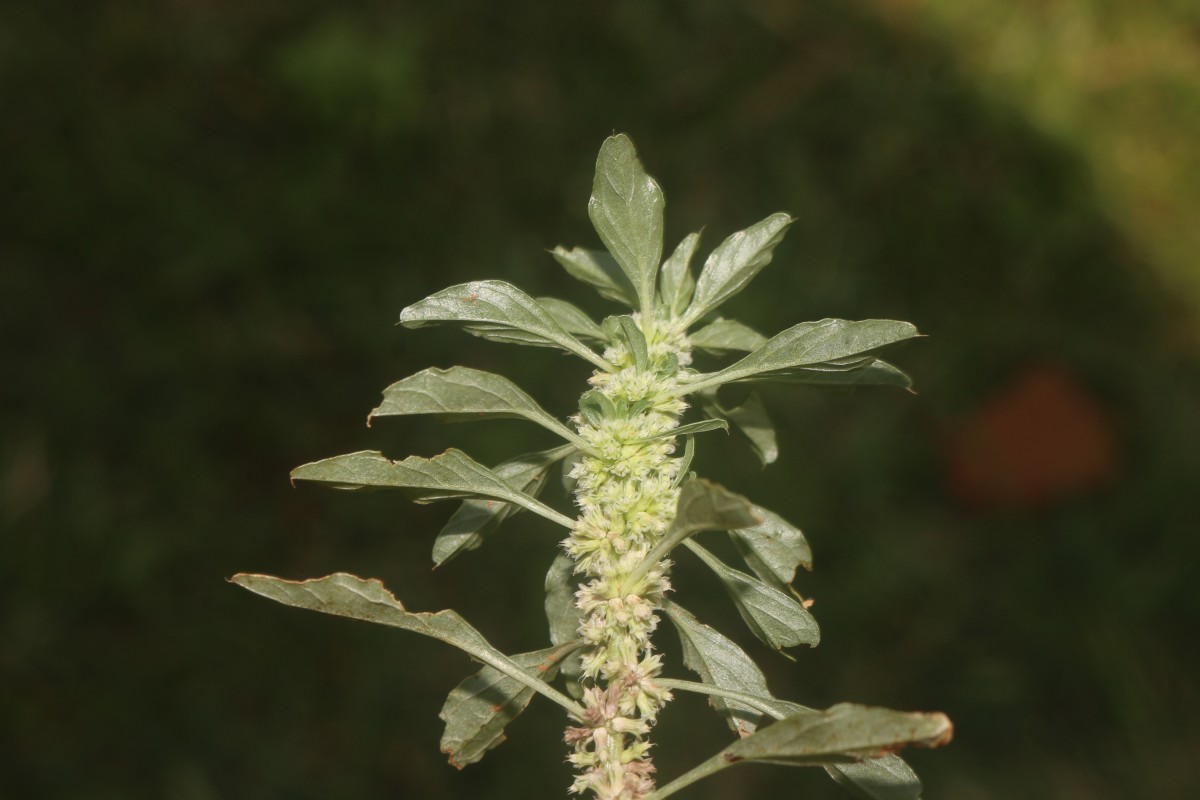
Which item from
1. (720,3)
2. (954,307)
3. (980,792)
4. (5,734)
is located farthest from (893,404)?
(5,734)

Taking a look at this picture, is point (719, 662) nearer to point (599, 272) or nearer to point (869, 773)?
point (869, 773)

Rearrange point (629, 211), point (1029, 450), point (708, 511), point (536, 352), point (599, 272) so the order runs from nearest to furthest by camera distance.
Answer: point (708, 511), point (629, 211), point (599, 272), point (536, 352), point (1029, 450)

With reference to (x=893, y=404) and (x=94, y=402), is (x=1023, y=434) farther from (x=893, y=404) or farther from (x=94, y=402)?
(x=94, y=402)

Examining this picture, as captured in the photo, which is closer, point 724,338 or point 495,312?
point 495,312

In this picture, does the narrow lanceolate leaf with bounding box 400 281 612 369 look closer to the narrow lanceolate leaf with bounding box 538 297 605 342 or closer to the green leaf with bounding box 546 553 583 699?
the narrow lanceolate leaf with bounding box 538 297 605 342

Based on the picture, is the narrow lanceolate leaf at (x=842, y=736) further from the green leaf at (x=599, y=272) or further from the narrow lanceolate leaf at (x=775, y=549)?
the green leaf at (x=599, y=272)

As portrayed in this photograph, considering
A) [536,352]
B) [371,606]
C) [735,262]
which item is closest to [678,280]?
[735,262]
